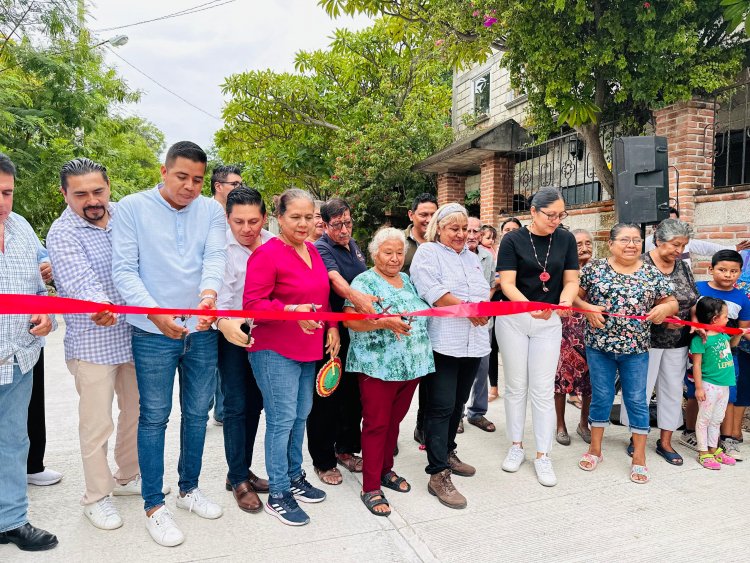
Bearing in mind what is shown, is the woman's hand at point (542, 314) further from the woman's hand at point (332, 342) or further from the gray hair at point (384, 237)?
the woman's hand at point (332, 342)

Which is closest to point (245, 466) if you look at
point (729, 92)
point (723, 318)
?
point (723, 318)

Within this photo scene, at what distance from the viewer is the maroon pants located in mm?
3275

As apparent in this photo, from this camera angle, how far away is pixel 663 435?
13.9 ft

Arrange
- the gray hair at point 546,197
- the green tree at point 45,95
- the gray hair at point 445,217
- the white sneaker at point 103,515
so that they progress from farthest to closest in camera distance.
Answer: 1. the green tree at point 45,95
2. the gray hair at point 546,197
3. the gray hair at point 445,217
4. the white sneaker at point 103,515

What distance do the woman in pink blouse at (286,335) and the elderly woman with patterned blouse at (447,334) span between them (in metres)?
0.70

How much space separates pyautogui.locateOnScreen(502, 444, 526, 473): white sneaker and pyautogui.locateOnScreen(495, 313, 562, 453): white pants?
176mm

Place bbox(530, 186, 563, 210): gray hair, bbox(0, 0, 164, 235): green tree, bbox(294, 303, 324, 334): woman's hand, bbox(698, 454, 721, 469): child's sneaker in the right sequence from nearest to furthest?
bbox(294, 303, 324, 334): woman's hand → bbox(530, 186, 563, 210): gray hair → bbox(698, 454, 721, 469): child's sneaker → bbox(0, 0, 164, 235): green tree

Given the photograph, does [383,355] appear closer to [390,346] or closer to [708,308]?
[390,346]

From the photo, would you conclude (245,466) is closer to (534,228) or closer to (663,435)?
(534,228)

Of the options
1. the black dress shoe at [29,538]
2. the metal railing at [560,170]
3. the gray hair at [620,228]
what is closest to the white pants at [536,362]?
the gray hair at [620,228]

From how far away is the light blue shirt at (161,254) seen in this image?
2820mm

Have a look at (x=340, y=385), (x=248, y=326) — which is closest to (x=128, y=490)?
(x=248, y=326)

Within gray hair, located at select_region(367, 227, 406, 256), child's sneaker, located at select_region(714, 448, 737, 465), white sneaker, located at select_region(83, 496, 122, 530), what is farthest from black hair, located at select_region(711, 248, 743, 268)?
white sneaker, located at select_region(83, 496, 122, 530)

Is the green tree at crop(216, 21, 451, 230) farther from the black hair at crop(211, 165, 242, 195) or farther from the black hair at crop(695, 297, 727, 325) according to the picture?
the black hair at crop(695, 297, 727, 325)
